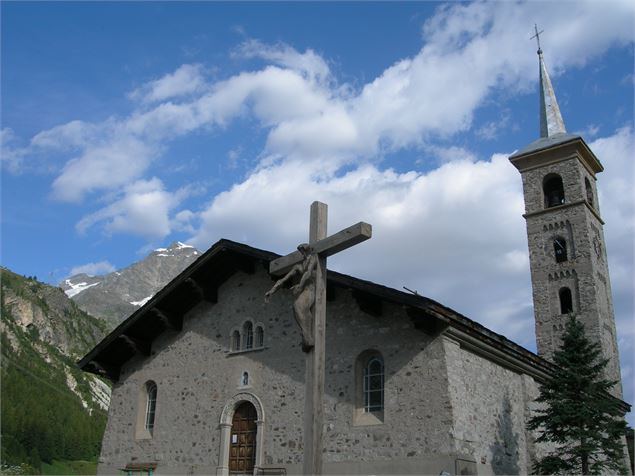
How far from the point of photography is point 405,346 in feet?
48.8

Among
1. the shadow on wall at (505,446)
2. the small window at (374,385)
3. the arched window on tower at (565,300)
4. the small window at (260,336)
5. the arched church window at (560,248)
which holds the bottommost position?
the shadow on wall at (505,446)

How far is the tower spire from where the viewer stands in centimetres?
3434

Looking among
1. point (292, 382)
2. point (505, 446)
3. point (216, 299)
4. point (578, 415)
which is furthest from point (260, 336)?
point (578, 415)

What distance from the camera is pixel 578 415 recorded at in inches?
587

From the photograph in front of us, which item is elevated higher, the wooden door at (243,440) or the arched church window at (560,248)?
the arched church window at (560,248)

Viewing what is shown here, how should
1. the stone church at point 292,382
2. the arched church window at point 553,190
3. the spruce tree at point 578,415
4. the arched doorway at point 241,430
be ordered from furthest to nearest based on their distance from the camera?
1. the arched church window at point 553,190
2. the arched doorway at point 241,430
3. the spruce tree at point 578,415
4. the stone church at point 292,382

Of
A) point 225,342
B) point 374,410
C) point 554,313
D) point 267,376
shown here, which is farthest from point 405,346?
point 554,313

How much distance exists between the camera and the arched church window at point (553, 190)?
32.3 m

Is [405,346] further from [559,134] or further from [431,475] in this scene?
[559,134]

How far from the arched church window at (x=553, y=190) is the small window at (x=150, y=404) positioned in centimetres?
2067

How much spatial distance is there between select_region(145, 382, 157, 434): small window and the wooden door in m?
3.33

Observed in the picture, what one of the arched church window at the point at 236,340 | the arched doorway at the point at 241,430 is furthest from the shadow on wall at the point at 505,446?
the arched church window at the point at 236,340

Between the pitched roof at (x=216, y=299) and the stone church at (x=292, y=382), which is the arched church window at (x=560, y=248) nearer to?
the pitched roof at (x=216, y=299)

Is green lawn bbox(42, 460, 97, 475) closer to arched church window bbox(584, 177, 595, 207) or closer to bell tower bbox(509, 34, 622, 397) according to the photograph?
bell tower bbox(509, 34, 622, 397)
